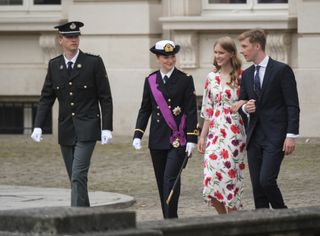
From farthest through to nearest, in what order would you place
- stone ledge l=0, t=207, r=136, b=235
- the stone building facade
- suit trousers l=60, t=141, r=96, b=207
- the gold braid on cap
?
the stone building facade → suit trousers l=60, t=141, r=96, b=207 → the gold braid on cap → stone ledge l=0, t=207, r=136, b=235

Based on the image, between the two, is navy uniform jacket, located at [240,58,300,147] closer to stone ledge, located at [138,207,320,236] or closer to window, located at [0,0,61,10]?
stone ledge, located at [138,207,320,236]

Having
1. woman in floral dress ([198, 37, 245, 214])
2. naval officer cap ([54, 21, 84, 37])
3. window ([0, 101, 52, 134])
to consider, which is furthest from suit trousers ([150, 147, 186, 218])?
window ([0, 101, 52, 134])

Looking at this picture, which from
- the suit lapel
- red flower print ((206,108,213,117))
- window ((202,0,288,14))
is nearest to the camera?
the suit lapel

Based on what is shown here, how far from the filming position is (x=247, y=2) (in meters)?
21.8

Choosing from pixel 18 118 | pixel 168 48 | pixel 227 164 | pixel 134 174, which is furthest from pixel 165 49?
pixel 18 118

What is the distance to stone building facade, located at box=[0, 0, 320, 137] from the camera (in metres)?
20.7

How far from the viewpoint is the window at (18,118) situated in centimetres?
2286

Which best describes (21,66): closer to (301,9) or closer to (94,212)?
(301,9)

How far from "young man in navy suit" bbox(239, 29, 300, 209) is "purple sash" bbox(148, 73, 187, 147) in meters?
0.99

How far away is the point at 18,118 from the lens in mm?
23031

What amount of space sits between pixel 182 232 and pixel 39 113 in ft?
18.1

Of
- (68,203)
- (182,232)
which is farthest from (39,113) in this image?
(182,232)

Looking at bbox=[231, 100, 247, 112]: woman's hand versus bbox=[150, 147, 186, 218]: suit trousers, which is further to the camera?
bbox=[150, 147, 186, 218]: suit trousers

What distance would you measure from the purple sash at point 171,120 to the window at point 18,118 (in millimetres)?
10960
